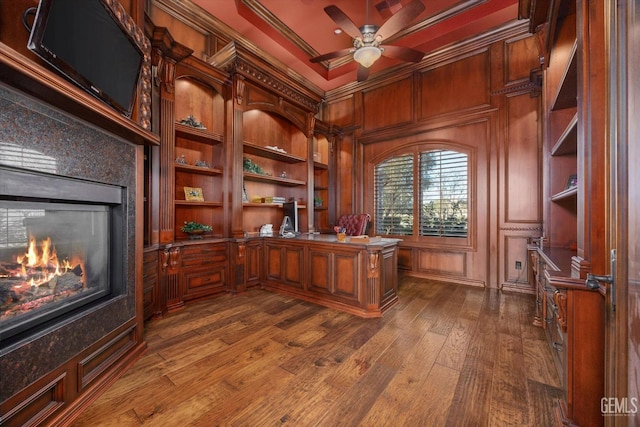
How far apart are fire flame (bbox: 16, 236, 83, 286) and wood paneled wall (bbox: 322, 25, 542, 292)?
4.38 meters

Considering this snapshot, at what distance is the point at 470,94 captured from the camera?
4.01m

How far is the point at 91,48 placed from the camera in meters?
1.44

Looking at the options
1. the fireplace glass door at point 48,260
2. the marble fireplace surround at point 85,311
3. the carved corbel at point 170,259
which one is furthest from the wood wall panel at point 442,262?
the fireplace glass door at point 48,260

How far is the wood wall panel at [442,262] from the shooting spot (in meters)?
4.04

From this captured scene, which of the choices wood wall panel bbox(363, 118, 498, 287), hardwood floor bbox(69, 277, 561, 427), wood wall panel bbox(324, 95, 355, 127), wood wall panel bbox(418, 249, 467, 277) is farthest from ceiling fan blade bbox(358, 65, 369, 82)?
hardwood floor bbox(69, 277, 561, 427)

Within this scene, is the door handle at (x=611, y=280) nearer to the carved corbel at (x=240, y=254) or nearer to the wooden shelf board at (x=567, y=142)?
the wooden shelf board at (x=567, y=142)

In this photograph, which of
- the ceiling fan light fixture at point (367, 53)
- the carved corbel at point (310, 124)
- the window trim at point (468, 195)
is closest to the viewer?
the ceiling fan light fixture at point (367, 53)

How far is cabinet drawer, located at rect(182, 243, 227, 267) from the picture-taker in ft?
10.0

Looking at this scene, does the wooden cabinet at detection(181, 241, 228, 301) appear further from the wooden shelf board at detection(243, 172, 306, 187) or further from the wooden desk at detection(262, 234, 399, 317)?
the wooden shelf board at detection(243, 172, 306, 187)

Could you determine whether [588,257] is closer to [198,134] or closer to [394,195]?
[394,195]

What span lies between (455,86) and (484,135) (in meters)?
0.98

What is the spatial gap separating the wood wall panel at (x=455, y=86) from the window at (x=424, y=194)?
75 centimetres

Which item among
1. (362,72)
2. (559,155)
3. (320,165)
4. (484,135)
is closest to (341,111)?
(320,165)

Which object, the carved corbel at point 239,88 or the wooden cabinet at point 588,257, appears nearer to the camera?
the wooden cabinet at point 588,257
